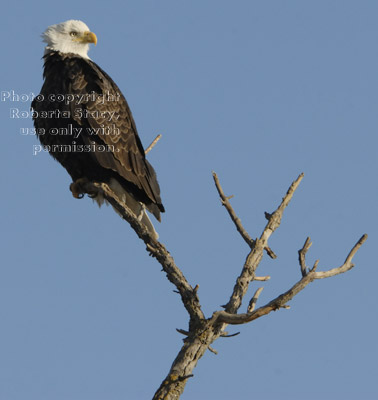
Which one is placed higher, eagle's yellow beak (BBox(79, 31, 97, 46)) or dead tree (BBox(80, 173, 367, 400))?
eagle's yellow beak (BBox(79, 31, 97, 46))

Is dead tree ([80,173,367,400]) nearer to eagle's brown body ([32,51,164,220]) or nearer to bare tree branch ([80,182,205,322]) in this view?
bare tree branch ([80,182,205,322])

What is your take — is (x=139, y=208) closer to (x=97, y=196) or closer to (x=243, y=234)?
(x=97, y=196)

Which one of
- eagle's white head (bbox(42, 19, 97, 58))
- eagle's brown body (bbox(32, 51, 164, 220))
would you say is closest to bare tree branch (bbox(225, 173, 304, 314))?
eagle's brown body (bbox(32, 51, 164, 220))

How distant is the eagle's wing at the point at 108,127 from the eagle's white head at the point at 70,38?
0.46m

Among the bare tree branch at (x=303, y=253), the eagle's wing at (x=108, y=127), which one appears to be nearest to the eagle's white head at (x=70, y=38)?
the eagle's wing at (x=108, y=127)

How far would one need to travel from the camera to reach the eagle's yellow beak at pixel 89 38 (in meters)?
7.46

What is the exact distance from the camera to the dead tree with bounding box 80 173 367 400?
459 cm

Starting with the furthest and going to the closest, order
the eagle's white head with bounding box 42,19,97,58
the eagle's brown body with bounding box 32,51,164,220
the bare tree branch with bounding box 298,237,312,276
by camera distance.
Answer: the eagle's white head with bounding box 42,19,97,58 → the eagle's brown body with bounding box 32,51,164,220 → the bare tree branch with bounding box 298,237,312,276

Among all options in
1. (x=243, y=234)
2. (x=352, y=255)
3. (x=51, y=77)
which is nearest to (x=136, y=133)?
(x=51, y=77)

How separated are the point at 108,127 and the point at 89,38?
115cm

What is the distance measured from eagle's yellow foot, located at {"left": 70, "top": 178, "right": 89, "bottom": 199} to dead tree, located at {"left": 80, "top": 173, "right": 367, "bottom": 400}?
6.08 ft

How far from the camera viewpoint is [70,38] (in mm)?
7504

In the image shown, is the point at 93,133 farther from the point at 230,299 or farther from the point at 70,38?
the point at 230,299

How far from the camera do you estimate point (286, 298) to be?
4613 mm
